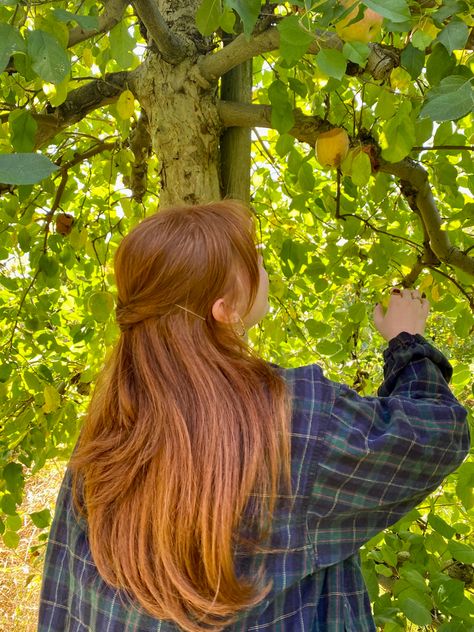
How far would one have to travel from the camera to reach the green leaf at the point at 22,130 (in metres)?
1.29

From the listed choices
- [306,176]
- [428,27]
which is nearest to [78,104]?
[306,176]

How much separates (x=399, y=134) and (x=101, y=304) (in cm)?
89

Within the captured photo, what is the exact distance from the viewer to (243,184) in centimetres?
146

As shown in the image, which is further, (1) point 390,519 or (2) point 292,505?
(1) point 390,519

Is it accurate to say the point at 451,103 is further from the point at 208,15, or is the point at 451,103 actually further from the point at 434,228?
the point at 434,228

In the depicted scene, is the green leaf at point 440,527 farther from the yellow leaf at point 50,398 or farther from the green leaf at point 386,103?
the yellow leaf at point 50,398

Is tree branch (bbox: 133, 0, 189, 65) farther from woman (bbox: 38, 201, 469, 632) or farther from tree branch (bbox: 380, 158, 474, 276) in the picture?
tree branch (bbox: 380, 158, 474, 276)

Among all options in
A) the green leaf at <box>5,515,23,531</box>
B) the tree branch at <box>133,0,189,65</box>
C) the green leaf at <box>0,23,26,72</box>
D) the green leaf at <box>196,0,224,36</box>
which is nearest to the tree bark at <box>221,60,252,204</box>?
the tree branch at <box>133,0,189,65</box>

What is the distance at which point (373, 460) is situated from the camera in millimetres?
923

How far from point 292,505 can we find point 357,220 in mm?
991

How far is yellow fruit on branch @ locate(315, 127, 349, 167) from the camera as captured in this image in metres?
1.39

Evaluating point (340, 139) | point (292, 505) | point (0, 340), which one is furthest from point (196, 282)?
point (0, 340)

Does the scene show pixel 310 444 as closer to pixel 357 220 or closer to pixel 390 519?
pixel 390 519

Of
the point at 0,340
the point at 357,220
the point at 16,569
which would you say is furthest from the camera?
the point at 16,569
